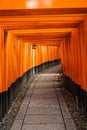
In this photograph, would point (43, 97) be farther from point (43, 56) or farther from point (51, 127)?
point (43, 56)

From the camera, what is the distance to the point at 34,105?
10000 millimetres

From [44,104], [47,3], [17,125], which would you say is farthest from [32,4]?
[44,104]

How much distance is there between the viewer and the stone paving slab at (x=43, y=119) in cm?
756

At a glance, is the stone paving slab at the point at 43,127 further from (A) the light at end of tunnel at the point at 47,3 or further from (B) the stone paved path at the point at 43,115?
(A) the light at end of tunnel at the point at 47,3

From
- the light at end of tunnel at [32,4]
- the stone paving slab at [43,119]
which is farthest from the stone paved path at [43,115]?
the light at end of tunnel at [32,4]

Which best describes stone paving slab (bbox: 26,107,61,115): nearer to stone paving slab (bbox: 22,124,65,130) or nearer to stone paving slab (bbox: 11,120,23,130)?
stone paving slab (bbox: 11,120,23,130)

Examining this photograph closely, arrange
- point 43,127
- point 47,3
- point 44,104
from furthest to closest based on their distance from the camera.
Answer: point 44,104, point 43,127, point 47,3

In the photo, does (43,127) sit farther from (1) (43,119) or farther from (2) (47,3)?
(2) (47,3)

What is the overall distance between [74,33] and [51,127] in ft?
13.8

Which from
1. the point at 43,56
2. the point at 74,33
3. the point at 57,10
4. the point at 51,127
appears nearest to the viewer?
the point at 57,10

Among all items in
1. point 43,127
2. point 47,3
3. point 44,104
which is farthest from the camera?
point 44,104

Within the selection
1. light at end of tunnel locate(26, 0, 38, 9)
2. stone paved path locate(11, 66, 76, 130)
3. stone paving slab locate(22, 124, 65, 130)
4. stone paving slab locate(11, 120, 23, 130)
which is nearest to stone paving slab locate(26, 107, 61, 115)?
stone paved path locate(11, 66, 76, 130)

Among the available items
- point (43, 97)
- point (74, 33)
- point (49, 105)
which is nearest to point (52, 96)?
point (43, 97)

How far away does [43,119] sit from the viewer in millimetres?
7859
